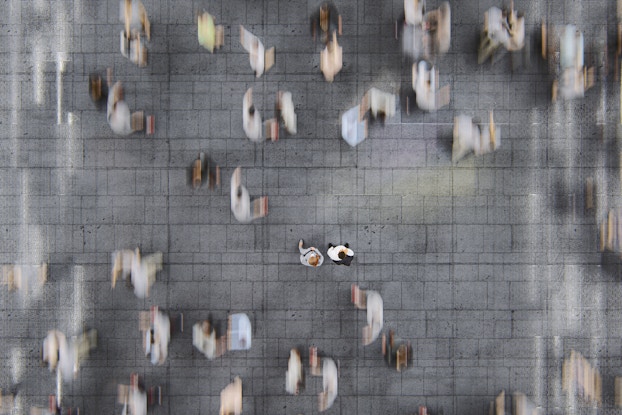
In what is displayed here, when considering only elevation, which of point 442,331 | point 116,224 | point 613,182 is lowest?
point 442,331

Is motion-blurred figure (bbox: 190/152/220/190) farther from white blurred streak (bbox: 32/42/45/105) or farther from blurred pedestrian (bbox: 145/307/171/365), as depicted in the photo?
white blurred streak (bbox: 32/42/45/105)

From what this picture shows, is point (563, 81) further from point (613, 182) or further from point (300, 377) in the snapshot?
point (300, 377)

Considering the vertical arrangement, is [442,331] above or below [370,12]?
below

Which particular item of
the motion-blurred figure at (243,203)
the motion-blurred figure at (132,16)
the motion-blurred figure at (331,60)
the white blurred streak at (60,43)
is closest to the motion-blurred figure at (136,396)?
the motion-blurred figure at (243,203)

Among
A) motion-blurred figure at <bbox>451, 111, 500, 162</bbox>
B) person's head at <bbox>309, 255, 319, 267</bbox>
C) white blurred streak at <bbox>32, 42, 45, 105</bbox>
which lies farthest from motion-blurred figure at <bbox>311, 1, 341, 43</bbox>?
white blurred streak at <bbox>32, 42, 45, 105</bbox>

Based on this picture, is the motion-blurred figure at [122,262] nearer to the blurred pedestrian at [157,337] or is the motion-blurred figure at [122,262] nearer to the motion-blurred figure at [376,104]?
the blurred pedestrian at [157,337]

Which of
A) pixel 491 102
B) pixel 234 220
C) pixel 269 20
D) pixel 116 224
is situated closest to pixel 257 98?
pixel 269 20
